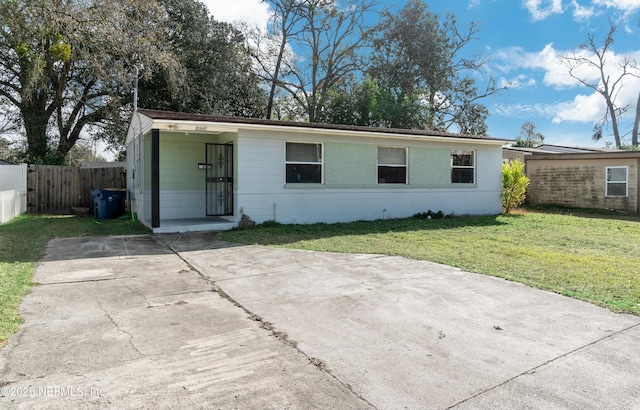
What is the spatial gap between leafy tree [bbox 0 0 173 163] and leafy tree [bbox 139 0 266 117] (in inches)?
42.2

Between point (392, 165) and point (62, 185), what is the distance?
40.9ft

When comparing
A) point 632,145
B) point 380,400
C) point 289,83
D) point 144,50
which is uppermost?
point 289,83

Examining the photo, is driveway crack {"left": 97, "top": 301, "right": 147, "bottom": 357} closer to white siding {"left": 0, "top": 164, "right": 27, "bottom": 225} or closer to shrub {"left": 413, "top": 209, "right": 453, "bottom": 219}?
white siding {"left": 0, "top": 164, "right": 27, "bottom": 225}

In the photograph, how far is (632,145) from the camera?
31.3 metres

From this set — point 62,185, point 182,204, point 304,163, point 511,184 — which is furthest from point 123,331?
point 511,184

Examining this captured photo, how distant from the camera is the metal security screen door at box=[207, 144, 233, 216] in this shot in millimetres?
11961

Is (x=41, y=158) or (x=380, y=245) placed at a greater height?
(x=41, y=158)

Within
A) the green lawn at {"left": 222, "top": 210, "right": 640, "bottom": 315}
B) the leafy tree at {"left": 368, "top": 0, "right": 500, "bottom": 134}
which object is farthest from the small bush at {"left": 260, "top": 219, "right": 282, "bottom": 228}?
the leafy tree at {"left": 368, "top": 0, "right": 500, "bottom": 134}

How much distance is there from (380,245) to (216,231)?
430 centimetres

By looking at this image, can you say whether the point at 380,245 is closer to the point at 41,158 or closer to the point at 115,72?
the point at 115,72

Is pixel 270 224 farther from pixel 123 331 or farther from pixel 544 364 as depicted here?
pixel 544 364

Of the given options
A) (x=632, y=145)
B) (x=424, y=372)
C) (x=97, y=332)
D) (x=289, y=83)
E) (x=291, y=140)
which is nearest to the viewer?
(x=424, y=372)

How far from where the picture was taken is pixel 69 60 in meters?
15.8

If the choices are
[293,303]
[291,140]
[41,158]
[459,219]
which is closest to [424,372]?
[293,303]
